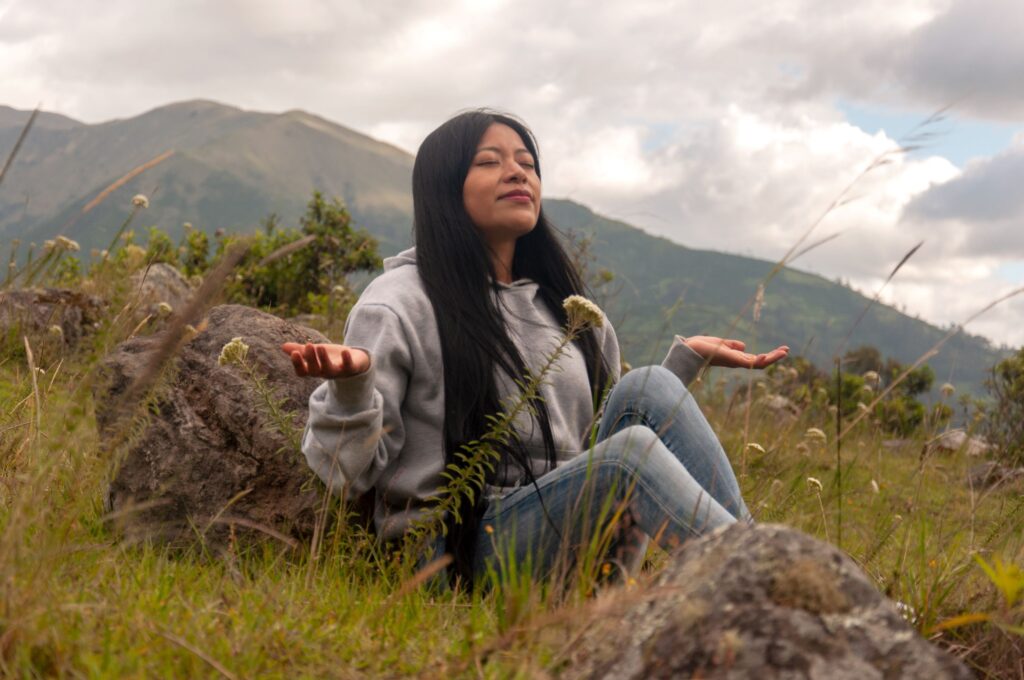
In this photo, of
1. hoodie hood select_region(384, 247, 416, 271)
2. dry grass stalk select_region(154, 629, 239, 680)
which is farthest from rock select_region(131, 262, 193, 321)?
dry grass stalk select_region(154, 629, 239, 680)

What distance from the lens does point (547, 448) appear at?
3.48 metres

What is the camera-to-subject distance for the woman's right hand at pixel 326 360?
2.67m

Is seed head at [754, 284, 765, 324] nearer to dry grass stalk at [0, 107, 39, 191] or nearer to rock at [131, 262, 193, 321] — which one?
dry grass stalk at [0, 107, 39, 191]

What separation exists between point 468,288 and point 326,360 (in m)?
1.02

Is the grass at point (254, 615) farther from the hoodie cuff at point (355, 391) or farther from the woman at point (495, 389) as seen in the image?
the hoodie cuff at point (355, 391)

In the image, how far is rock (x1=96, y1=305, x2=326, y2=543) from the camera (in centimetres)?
349

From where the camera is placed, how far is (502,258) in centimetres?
396

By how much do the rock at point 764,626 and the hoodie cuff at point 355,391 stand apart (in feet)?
4.04

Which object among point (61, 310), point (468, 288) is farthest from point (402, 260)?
point (61, 310)

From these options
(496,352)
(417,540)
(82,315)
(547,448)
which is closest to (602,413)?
(547,448)

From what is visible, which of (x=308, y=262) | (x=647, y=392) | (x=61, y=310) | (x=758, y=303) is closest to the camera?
(x=758, y=303)

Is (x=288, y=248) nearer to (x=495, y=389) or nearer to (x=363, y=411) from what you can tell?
(x=363, y=411)

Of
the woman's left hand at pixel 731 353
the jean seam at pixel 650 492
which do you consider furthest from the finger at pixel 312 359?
the woman's left hand at pixel 731 353

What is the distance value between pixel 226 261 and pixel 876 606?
1.39m
